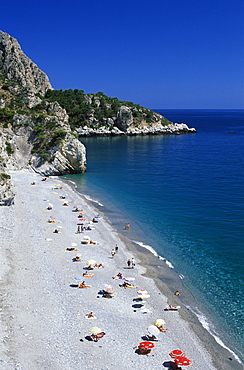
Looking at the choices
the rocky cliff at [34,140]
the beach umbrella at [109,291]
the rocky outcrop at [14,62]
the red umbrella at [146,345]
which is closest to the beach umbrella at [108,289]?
the beach umbrella at [109,291]

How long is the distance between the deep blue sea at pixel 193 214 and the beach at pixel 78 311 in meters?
2.28

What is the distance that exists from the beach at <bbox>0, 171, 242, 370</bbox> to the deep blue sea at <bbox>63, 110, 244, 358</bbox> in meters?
2.28

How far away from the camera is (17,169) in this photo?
219 feet

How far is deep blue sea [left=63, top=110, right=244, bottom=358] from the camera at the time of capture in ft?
78.5

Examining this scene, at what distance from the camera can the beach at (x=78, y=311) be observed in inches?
674

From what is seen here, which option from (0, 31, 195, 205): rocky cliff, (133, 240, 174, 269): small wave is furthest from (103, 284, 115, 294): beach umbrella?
(0, 31, 195, 205): rocky cliff

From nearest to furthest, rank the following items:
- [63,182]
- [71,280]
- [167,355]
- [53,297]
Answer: [167,355], [53,297], [71,280], [63,182]

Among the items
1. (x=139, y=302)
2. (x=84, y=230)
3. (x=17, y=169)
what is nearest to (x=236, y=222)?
(x=84, y=230)

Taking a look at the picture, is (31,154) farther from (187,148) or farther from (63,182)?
(187,148)

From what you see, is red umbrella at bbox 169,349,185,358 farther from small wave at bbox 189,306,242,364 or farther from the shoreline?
small wave at bbox 189,306,242,364

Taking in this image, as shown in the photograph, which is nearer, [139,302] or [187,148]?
[139,302]

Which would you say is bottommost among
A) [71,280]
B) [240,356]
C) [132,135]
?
[240,356]

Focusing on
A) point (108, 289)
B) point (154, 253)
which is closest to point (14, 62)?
point (154, 253)

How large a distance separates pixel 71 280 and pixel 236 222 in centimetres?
2076
